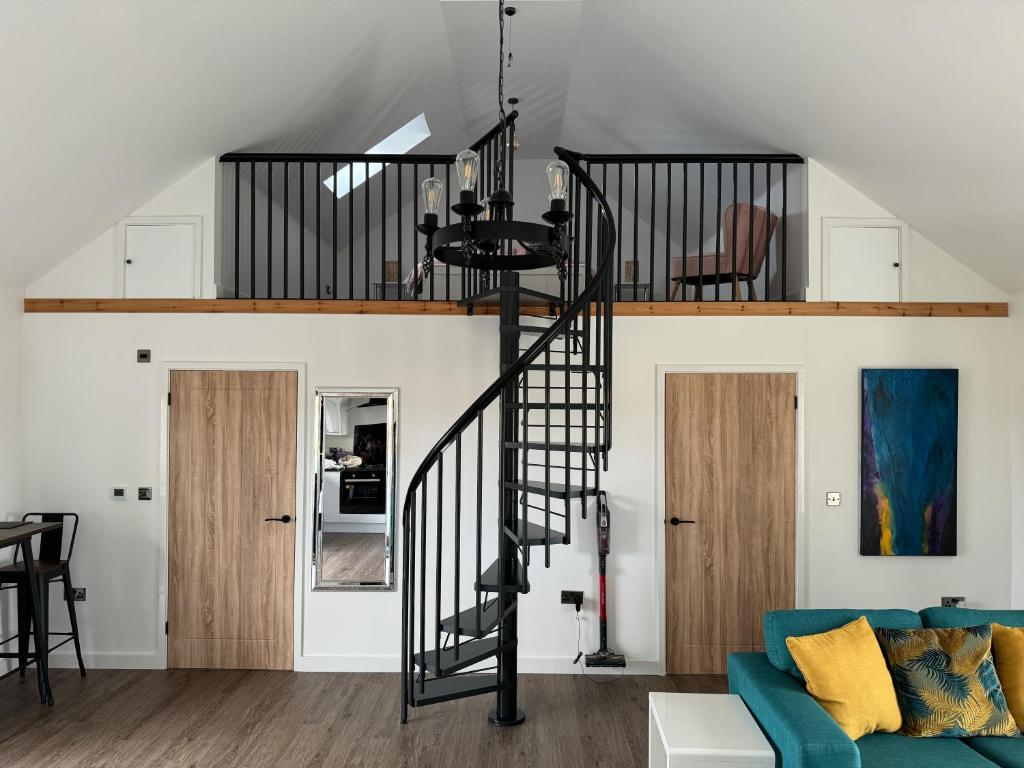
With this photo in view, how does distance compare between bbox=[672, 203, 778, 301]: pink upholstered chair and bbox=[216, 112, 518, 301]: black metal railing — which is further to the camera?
bbox=[672, 203, 778, 301]: pink upholstered chair

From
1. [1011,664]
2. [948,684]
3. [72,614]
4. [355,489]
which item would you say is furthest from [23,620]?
[1011,664]

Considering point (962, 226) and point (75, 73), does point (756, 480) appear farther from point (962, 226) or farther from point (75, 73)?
point (75, 73)

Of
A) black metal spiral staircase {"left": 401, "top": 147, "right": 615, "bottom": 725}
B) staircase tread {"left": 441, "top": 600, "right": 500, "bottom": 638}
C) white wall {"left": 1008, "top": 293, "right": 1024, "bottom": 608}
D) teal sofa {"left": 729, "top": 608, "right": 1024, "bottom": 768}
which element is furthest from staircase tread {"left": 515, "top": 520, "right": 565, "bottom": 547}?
white wall {"left": 1008, "top": 293, "right": 1024, "bottom": 608}

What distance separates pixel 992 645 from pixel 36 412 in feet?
17.7

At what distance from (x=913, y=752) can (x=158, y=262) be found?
479cm

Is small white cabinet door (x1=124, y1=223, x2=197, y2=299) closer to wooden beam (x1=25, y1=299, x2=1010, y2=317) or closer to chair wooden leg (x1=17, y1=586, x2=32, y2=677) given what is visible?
wooden beam (x1=25, y1=299, x2=1010, y2=317)

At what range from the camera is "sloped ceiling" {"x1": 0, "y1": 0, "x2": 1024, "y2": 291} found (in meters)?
2.94

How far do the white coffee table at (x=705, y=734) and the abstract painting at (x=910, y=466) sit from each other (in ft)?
6.95

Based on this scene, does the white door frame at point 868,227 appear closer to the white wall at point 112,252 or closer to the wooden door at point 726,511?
the wooden door at point 726,511

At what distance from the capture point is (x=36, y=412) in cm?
444

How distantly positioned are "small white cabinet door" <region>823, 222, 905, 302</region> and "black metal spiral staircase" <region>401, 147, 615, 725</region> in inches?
66.6

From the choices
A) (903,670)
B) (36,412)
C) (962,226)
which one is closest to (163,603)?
(36,412)

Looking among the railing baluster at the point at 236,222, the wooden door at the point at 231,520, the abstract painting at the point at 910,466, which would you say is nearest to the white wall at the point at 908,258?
the abstract painting at the point at 910,466

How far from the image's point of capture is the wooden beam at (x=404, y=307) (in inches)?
174
